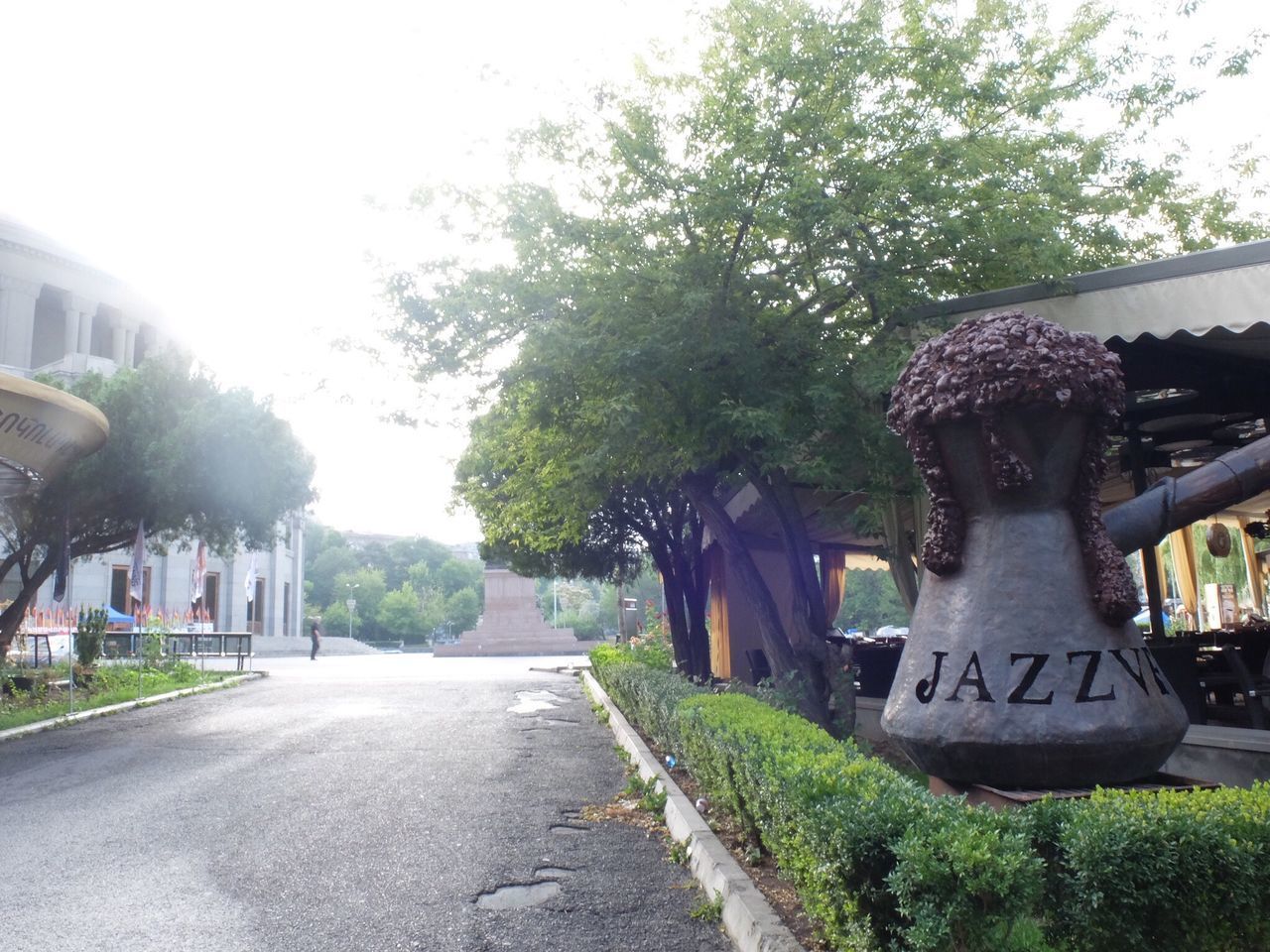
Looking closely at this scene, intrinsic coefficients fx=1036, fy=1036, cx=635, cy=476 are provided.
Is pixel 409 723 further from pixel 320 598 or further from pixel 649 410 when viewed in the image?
pixel 320 598

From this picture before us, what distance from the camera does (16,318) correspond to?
152ft

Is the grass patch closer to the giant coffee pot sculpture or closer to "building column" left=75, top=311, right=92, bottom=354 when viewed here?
the giant coffee pot sculpture

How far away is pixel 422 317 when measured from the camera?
31.2 feet

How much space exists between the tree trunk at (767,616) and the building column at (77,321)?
4604cm

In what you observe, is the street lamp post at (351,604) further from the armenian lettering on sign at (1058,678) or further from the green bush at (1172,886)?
the green bush at (1172,886)

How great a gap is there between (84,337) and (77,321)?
805 mm

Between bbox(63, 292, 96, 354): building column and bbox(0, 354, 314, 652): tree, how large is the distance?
95.9 feet

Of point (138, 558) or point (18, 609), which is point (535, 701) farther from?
point (18, 609)

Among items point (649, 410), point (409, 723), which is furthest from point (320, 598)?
point (649, 410)

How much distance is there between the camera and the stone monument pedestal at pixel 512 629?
47.5 meters

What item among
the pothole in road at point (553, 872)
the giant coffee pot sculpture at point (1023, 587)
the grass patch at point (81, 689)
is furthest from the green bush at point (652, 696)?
the grass patch at point (81, 689)

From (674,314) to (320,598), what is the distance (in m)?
100

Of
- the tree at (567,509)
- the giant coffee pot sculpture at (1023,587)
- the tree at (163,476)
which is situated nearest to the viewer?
the giant coffee pot sculpture at (1023,587)

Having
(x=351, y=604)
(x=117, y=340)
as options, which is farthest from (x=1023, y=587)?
(x=351, y=604)
